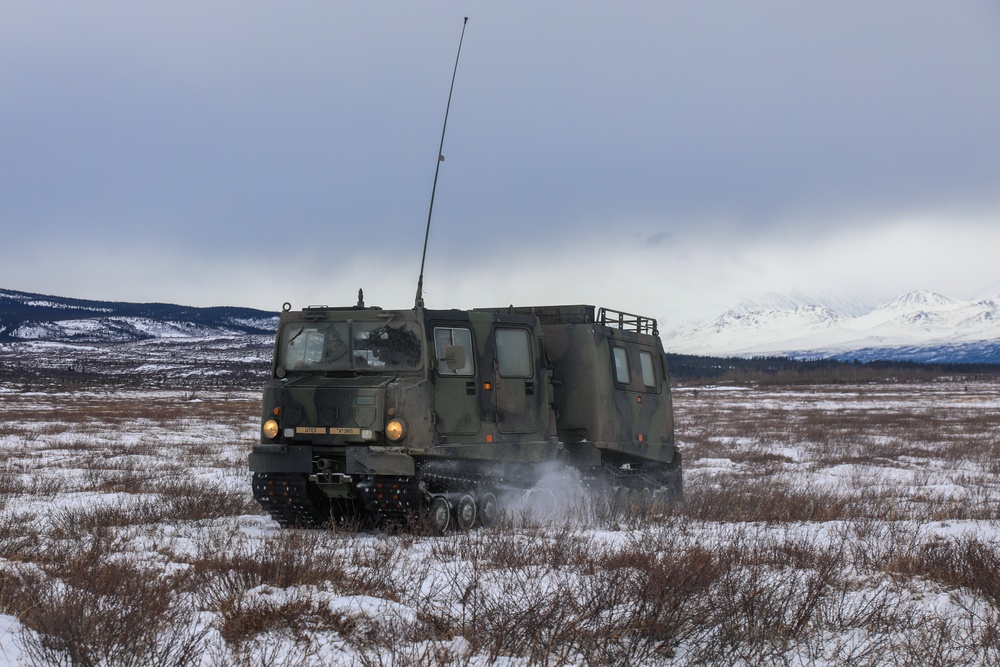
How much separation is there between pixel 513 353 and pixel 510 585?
17.7 ft

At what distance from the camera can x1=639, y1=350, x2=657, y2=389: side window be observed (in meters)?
15.3

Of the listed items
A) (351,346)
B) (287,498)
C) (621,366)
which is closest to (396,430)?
(351,346)

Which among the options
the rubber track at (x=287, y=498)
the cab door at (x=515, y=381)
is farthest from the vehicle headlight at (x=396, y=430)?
the cab door at (x=515, y=381)

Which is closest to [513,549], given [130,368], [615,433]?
Answer: [615,433]

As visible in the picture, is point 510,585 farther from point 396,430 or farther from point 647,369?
point 647,369

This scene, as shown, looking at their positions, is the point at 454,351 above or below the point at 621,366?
above

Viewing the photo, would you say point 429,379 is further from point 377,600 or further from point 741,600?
point 741,600

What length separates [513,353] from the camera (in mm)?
12195

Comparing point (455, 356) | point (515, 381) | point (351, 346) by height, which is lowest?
point (515, 381)

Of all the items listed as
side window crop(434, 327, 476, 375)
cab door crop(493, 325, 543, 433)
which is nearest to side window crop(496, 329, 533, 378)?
cab door crop(493, 325, 543, 433)

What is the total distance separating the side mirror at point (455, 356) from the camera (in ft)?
35.9

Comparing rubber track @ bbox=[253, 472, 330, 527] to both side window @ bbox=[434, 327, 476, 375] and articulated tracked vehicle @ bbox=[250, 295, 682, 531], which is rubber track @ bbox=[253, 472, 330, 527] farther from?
side window @ bbox=[434, 327, 476, 375]

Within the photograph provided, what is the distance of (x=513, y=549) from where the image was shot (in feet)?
28.0

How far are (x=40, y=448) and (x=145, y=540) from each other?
50.4 ft
